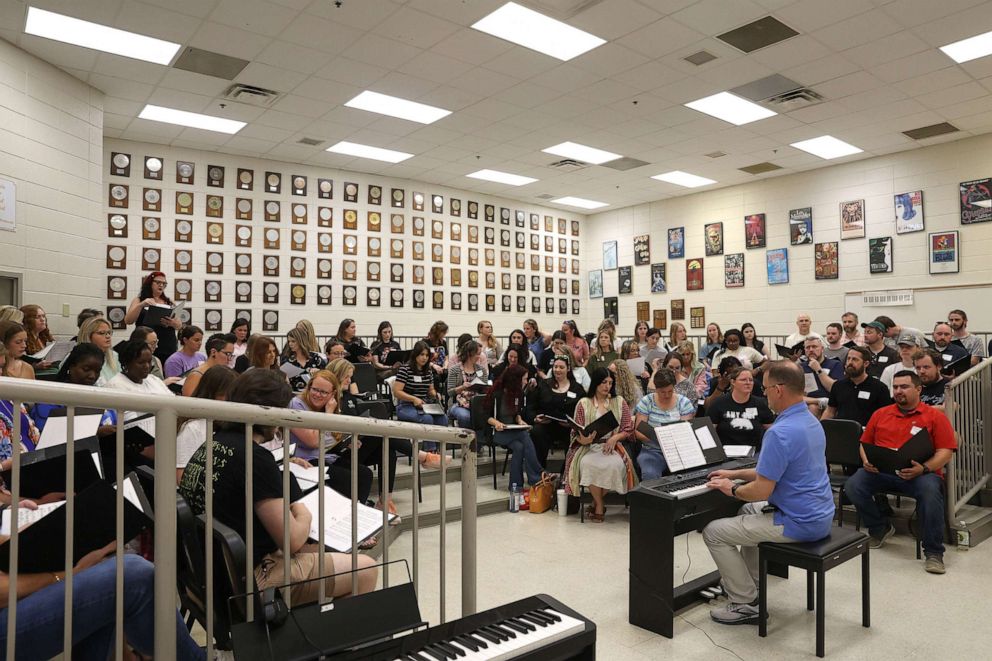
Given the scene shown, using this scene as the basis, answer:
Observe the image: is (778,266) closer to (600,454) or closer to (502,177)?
(502,177)

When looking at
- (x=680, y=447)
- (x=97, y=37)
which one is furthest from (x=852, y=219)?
(x=97, y=37)

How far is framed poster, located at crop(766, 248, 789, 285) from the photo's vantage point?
11781 millimetres

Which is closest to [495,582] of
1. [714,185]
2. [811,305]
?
[811,305]

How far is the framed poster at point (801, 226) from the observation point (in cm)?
1145

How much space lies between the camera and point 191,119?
28.5 ft

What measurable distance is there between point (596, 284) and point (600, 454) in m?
9.60

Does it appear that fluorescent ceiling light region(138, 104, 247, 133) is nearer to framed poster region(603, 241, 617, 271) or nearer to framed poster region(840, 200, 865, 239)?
framed poster region(603, 241, 617, 271)

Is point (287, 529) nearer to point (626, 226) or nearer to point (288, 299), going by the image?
point (288, 299)

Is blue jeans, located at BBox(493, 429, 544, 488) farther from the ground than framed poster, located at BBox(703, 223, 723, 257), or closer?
closer

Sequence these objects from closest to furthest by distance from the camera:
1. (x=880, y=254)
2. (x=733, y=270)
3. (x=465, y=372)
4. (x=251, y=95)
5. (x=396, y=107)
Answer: (x=465, y=372), (x=251, y=95), (x=396, y=107), (x=880, y=254), (x=733, y=270)

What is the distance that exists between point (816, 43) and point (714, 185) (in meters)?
5.95

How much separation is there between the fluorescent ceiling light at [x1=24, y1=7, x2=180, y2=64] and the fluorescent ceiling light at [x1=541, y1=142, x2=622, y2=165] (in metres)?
5.58

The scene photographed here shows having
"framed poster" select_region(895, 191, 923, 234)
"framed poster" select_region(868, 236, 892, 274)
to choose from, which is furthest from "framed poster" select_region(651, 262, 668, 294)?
"framed poster" select_region(895, 191, 923, 234)

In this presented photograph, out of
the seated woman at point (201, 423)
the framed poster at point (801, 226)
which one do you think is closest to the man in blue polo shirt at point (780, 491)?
the seated woman at point (201, 423)
